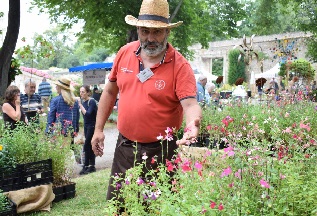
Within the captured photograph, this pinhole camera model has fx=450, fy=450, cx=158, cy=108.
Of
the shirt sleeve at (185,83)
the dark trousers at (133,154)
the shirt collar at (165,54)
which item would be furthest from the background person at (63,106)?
the shirt sleeve at (185,83)

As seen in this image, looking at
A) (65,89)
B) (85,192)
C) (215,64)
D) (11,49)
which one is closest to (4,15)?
(11,49)

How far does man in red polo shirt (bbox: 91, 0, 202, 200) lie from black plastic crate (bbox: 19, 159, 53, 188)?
2.28 m

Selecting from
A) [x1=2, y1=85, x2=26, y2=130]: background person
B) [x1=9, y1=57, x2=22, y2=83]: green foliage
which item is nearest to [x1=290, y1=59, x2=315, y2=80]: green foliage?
[x1=9, y1=57, x2=22, y2=83]: green foliage

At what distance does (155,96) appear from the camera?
2885 millimetres

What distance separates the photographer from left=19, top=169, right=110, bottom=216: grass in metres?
5.13

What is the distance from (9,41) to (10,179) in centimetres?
491

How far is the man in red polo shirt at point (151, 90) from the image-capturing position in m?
2.89

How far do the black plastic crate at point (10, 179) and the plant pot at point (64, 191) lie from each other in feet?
2.14

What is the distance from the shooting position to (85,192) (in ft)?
19.9

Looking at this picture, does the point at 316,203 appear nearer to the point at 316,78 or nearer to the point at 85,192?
the point at 85,192

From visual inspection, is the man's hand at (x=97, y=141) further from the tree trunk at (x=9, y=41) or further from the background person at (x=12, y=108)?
the tree trunk at (x=9, y=41)

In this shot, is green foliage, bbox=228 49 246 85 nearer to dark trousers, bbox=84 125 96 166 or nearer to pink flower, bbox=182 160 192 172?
dark trousers, bbox=84 125 96 166

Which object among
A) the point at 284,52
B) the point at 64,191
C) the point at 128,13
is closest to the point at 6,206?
the point at 64,191

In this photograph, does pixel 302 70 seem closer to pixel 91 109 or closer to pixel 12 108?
pixel 91 109
